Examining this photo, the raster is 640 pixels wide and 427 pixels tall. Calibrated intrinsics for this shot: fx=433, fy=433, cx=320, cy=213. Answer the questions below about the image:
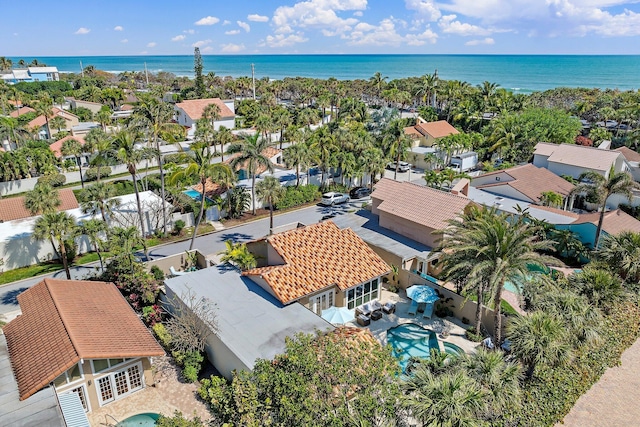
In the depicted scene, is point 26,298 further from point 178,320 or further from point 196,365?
point 196,365

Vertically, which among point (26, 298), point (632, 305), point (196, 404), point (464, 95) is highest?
point (464, 95)

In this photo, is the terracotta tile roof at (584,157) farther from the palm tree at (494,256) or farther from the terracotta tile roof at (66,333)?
the terracotta tile roof at (66,333)

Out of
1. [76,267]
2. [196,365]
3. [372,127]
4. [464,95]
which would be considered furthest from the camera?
[464,95]

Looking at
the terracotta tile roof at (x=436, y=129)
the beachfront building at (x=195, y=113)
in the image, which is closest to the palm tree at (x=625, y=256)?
the terracotta tile roof at (x=436, y=129)

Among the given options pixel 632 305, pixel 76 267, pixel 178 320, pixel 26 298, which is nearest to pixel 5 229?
pixel 76 267

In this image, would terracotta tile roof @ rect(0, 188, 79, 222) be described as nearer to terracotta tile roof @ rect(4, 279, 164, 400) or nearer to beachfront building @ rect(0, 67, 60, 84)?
terracotta tile roof @ rect(4, 279, 164, 400)
